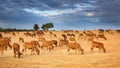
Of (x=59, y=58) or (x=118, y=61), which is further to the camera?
(x=59, y=58)

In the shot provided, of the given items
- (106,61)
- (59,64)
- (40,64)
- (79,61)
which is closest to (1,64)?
(40,64)

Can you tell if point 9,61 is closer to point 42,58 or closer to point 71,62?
point 42,58

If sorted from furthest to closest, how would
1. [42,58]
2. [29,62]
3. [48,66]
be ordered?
[42,58] → [29,62] → [48,66]

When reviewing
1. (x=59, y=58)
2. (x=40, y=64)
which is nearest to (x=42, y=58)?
(x=59, y=58)

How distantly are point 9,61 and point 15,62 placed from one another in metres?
0.58

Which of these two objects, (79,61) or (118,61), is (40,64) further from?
(118,61)

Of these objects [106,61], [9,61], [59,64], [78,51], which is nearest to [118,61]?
[106,61]

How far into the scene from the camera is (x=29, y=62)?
2070cm

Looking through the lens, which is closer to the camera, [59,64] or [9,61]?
[59,64]

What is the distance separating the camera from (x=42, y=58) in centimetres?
2247

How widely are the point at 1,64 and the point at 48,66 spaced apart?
3.26 metres

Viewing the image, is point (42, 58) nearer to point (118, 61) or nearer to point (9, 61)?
point (9, 61)

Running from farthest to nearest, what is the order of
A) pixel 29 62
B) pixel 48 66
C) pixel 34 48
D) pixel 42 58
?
1. pixel 34 48
2. pixel 42 58
3. pixel 29 62
4. pixel 48 66

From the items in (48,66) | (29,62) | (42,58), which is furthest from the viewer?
(42,58)
